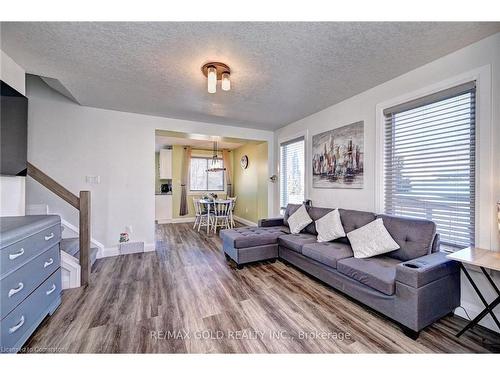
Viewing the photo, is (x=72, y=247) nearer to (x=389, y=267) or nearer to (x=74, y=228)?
(x=74, y=228)

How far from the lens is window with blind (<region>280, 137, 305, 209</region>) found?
162 inches

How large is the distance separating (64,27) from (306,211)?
3424mm

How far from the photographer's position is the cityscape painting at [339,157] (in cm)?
292

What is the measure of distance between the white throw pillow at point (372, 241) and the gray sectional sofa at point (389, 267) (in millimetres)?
71

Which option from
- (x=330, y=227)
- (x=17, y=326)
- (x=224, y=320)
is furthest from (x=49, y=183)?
(x=330, y=227)

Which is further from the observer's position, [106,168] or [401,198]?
[106,168]

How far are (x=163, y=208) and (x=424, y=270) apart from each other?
21.5ft

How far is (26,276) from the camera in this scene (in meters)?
1.51

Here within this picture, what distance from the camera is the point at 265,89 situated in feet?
8.90

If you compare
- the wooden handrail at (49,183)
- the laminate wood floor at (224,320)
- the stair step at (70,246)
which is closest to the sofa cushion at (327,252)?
the laminate wood floor at (224,320)

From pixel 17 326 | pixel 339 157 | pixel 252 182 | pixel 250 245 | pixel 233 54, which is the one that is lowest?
pixel 17 326

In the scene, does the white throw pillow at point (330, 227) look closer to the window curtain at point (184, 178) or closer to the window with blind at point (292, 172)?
the window with blind at point (292, 172)
